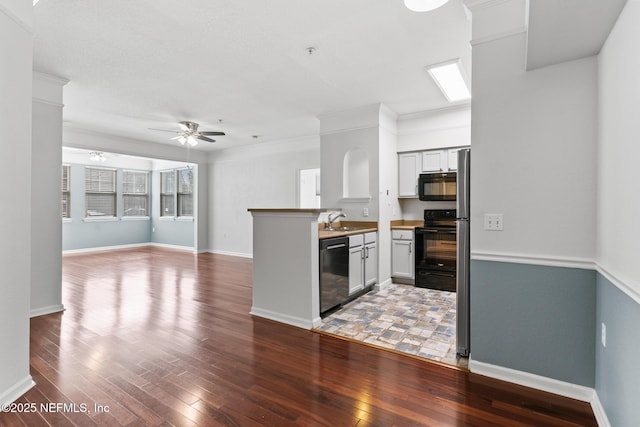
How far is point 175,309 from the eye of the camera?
12.4 ft

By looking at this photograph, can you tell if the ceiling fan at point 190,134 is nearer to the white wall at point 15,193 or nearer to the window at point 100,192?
the white wall at point 15,193

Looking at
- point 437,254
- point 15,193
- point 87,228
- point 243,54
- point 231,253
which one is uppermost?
point 243,54

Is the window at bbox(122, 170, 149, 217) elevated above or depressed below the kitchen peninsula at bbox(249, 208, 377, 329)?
above

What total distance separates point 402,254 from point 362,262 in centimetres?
108

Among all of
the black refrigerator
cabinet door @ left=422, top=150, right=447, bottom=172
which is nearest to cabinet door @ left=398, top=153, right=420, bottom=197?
cabinet door @ left=422, top=150, right=447, bottom=172

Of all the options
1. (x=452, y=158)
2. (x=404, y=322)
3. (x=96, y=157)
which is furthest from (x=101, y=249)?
(x=452, y=158)

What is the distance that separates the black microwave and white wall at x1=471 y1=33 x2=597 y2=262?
8.52 ft

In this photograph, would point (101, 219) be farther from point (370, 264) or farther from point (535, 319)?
point (535, 319)

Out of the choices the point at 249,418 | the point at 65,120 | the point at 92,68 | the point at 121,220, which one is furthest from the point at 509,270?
the point at 121,220

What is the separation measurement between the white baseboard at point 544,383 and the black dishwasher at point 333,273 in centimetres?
160

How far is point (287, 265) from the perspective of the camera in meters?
3.41

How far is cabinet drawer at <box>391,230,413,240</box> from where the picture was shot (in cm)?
499

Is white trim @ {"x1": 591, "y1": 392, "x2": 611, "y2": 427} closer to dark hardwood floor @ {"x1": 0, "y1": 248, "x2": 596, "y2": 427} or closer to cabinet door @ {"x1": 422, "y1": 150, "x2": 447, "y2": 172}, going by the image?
dark hardwood floor @ {"x1": 0, "y1": 248, "x2": 596, "y2": 427}

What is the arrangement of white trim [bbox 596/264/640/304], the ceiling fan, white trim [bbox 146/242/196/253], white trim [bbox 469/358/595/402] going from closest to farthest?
white trim [bbox 596/264/640/304] → white trim [bbox 469/358/595/402] → the ceiling fan → white trim [bbox 146/242/196/253]
